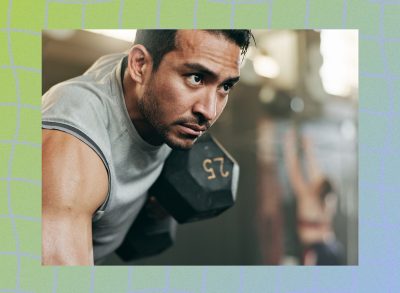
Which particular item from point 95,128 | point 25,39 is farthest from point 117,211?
point 25,39

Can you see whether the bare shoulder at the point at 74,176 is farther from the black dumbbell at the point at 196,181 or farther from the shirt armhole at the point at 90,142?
the black dumbbell at the point at 196,181

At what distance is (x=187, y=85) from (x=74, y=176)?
28 cm

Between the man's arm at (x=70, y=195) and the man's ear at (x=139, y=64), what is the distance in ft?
0.57

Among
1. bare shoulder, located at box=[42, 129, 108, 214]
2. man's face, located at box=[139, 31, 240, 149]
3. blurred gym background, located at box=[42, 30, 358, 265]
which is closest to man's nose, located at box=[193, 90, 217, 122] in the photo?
man's face, located at box=[139, 31, 240, 149]

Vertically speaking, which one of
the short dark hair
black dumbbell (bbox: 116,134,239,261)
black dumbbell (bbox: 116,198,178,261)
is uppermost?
the short dark hair

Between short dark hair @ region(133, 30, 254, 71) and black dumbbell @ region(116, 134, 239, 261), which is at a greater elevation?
short dark hair @ region(133, 30, 254, 71)

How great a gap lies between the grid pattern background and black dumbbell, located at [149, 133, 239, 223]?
15 cm

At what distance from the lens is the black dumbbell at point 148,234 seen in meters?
1.09

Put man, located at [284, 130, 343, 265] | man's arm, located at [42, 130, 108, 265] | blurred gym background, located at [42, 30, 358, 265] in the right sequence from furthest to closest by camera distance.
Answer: man, located at [284, 130, 343, 265]
blurred gym background, located at [42, 30, 358, 265]
man's arm, located at [42, 130, 108, 265]

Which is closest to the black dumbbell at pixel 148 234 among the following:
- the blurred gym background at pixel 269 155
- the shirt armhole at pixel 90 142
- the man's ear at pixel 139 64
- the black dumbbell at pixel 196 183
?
the black dumbbell at pixel 196 183

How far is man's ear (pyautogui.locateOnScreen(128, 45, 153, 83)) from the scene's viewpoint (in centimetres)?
97

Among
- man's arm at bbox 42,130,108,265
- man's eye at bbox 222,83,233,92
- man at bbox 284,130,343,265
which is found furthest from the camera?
man at bbox 284,130,343,265

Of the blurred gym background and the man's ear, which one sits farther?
the blurred gym background

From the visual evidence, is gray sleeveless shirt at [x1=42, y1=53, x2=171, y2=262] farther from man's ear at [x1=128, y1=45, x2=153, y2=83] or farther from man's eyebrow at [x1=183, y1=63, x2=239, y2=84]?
man's eyebrow at [x1=183, y1=63, x2=239, y2=84]
